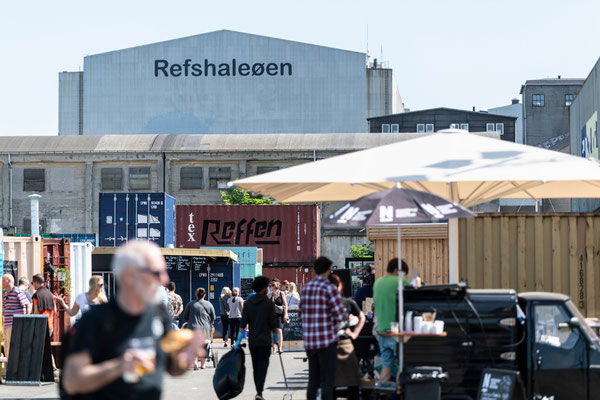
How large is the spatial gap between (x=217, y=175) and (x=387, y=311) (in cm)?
5646

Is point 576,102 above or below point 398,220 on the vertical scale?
above

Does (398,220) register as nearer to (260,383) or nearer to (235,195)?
(260,383)

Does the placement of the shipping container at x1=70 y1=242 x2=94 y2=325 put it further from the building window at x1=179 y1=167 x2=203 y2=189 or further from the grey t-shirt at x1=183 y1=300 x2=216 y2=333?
the building window at x1=179 y1=167 x2=203 y2=189

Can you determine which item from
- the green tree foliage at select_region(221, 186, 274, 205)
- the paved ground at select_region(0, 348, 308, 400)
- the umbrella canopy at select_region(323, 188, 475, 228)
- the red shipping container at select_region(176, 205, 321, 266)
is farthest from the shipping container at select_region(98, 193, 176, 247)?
the umbrella canopy at select_region(323, 188, 475, 228)

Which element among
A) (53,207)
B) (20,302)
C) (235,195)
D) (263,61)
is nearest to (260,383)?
(20,302)

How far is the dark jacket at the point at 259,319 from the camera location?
43.3ft

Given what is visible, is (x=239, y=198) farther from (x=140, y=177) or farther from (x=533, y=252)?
(x=533, y=252)

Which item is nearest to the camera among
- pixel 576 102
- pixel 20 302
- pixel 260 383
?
pixel 260 383

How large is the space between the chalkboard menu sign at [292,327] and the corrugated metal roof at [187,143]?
40985 mm

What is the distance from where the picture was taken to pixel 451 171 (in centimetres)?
1124

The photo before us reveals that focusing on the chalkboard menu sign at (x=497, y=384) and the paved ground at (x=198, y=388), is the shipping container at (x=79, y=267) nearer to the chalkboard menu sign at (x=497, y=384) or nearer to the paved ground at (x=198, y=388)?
the paved ground at (x=198, y=388)

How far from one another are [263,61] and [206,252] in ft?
210

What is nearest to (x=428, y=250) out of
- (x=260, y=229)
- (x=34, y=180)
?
(x=260, y=229)

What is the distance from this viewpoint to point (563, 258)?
15.0m
